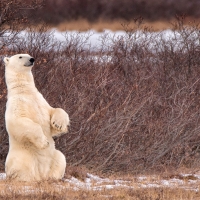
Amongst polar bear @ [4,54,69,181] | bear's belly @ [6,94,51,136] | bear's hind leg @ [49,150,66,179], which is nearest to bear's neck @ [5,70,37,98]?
polar bear @ [4,54,69,181]

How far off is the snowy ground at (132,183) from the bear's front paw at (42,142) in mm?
614

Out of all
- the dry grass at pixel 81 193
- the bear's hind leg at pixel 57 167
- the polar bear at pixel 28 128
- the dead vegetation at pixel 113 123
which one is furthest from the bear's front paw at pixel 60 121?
the dead vegetation at pixel 113 123

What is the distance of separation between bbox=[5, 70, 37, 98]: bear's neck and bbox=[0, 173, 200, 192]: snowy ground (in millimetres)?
1363

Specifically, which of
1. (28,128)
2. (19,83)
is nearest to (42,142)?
(28,128)

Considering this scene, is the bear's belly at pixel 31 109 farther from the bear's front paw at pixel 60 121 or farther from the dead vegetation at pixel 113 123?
the dead vegetation at pixel 113 123

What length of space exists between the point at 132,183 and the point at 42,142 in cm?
154

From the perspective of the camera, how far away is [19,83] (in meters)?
8.41

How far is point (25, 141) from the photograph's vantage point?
323 inches

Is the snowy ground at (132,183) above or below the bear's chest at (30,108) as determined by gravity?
below

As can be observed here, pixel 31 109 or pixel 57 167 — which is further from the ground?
pixel 31 109

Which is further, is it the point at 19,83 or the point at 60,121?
the point at 19,83

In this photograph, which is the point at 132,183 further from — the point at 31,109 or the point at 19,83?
the point at 19,83

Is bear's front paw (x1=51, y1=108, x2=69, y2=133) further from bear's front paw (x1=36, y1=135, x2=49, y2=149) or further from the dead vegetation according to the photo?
the dead vegetation

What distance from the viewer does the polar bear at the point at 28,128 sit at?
8.09 m
